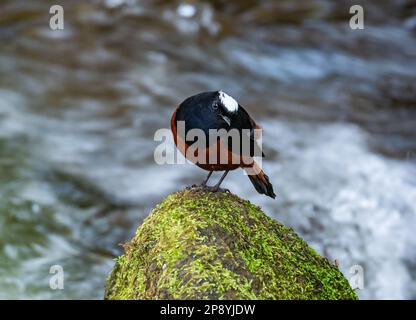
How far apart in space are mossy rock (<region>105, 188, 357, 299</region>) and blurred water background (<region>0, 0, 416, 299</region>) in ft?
8.88

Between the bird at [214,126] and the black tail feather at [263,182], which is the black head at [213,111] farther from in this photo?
the black tail feather at [263,182]

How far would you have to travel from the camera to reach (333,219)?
20.6 ft

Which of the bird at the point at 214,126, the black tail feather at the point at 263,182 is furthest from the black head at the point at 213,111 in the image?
the black tail feather at the point at 263,182

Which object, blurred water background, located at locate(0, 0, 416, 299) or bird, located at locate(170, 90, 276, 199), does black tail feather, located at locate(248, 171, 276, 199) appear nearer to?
bird, located at locate(170, 90, 276, 199)

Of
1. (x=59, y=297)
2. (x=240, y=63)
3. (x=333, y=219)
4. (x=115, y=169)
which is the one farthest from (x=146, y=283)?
(x=240, y=63)

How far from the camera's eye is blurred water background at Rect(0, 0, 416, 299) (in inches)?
239

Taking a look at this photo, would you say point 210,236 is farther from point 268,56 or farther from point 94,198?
point 268,56

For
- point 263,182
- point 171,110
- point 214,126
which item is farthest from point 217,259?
point 171,110

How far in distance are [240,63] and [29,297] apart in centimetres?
519

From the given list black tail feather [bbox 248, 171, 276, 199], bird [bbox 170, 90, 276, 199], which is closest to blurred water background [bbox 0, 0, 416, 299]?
black tail feather [bbox 248, 171, 276, 199]

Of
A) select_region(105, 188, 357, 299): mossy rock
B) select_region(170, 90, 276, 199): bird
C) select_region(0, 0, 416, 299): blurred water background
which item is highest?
select_region(0, 0, 416, 299): blurred water background

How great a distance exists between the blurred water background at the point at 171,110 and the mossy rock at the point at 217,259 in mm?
2707

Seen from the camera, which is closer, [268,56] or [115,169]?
[115,169]

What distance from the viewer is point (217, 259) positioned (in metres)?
2.68
